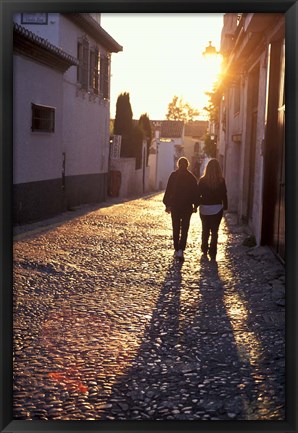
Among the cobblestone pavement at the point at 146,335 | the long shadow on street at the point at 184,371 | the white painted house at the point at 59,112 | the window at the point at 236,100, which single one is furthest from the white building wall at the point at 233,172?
the long shadow on street at the point at 184,371

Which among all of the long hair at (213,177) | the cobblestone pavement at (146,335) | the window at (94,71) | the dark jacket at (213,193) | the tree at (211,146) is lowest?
the cobblestone pavement at (146,335)

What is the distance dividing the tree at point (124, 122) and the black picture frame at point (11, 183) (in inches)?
1153

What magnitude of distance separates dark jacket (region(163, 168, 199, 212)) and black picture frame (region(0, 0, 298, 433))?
641 centimetres

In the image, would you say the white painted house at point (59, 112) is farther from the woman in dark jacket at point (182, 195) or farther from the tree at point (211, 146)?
the tree at point (211, 146)

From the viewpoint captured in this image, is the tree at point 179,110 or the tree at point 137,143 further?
the tree at point 179,110

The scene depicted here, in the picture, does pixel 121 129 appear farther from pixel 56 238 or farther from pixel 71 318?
pixel 71 318

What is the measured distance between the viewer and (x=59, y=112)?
15.7 meters

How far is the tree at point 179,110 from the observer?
3014 inches

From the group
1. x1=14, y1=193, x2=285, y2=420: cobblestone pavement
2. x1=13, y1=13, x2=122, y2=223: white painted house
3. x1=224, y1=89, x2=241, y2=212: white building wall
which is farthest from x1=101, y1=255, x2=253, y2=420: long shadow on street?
x1=224, y1=89, x2=241, y2=212: white building wall

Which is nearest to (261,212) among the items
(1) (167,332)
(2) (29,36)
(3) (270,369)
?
(1) (167,332)

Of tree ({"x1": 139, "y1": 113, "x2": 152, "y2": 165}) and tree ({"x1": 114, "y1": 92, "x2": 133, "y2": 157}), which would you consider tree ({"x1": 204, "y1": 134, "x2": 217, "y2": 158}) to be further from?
tree ({"x1": 139, "y1": 113, "x2": 152, "y2": 165})

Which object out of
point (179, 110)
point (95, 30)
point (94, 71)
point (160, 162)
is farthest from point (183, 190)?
point (179, 110)

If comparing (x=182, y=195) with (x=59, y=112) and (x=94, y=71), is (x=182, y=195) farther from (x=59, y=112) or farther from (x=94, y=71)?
(x=94, y=71)

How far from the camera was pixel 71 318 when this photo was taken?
5816 mm
